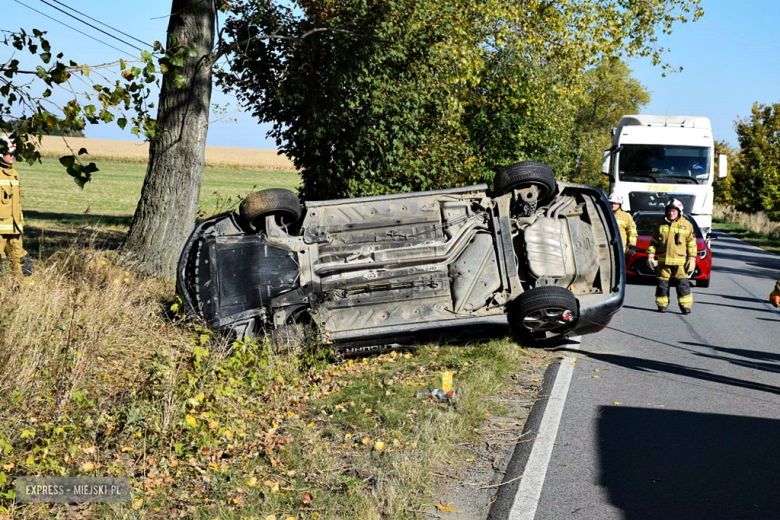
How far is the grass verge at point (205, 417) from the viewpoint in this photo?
4395 mm

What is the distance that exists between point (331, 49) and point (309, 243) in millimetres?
6546

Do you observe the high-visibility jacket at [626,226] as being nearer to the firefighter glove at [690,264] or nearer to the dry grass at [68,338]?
the firefighter glove at [690,264]

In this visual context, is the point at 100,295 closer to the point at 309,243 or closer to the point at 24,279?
the point at 24,279

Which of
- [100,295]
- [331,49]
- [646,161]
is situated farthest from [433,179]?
[100,295]

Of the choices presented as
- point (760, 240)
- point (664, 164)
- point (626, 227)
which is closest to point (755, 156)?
point (760, 240)

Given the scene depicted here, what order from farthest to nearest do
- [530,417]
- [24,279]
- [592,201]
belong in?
[592,201] → [24,279] → [530,417]

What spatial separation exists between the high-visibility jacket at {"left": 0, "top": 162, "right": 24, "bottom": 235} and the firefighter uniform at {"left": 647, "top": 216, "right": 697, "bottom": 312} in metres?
8.91

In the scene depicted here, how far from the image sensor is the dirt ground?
14.4 ft

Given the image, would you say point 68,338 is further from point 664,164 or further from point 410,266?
point 664,164

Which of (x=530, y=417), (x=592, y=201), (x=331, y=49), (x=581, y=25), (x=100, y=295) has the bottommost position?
(x=530, y=417)

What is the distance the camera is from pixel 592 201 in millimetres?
8875

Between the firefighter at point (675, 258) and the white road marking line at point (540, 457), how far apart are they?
15.1 ft

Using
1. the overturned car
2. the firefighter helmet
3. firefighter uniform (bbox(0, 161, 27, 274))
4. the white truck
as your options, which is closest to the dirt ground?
the overturned car

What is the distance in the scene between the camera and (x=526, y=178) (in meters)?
8.36
